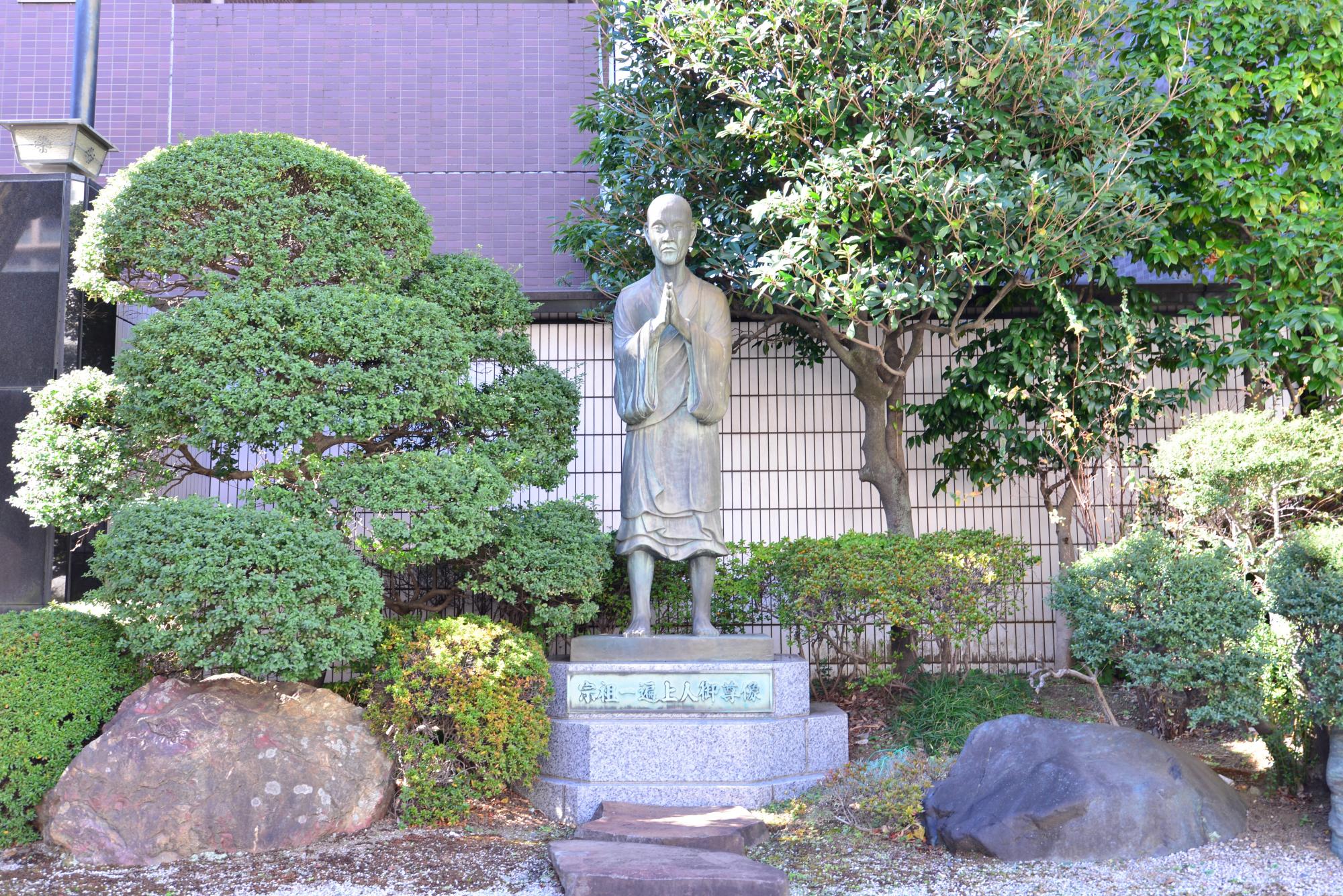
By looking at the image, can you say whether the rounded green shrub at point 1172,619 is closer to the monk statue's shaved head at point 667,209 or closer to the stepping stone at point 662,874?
the stepping stone at point 662,874

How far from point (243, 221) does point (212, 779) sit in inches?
133

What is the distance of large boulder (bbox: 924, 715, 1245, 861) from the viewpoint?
5027 mm

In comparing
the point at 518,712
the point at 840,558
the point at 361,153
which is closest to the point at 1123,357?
the point at 840,558

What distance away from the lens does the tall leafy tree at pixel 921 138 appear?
22.3 ft

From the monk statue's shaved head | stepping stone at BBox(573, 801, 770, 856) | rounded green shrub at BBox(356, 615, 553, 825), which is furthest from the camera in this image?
the monk statue's shaved head

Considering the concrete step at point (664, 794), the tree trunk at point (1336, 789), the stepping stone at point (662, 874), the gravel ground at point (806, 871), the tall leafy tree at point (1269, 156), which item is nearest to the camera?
the stepping stone at point (662, 874)

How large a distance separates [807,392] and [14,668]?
6.55 m

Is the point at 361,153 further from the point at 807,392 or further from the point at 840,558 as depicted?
the point at 840,558

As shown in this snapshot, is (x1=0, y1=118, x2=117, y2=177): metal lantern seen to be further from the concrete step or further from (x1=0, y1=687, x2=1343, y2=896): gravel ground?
the concrete step

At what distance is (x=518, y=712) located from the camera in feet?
20.0

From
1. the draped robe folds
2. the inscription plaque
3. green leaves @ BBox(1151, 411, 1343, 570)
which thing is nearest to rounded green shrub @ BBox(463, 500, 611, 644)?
the draped robe folds

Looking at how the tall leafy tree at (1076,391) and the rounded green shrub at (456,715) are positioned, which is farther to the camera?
the tall leafy tree at (1076,391)

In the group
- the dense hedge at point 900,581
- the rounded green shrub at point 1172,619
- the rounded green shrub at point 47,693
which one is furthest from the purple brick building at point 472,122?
the rounded green shrub at point 47,693

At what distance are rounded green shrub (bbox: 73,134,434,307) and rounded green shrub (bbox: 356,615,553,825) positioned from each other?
250cm
